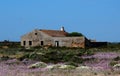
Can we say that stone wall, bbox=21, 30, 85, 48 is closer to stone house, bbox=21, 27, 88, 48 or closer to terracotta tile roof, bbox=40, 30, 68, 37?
stone house, bbox=21, 27, 88, 48

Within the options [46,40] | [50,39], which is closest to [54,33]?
[46,40]

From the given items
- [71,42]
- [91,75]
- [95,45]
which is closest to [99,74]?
[91,75]

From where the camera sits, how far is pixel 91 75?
73.0 ft

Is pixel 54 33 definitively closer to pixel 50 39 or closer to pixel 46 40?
pixel 46 40

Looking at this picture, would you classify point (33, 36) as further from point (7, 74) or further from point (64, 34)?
point (7, 74)

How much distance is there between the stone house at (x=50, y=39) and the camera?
3479 inches

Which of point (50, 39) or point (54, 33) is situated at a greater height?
point (54, 33)

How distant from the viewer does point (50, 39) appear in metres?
91.9

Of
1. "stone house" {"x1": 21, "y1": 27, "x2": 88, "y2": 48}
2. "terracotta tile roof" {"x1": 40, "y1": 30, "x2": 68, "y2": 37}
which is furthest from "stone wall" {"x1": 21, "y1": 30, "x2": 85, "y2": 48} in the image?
"terracotta tile roof" {"x1": 40, "y1": 30, "x2": 68, "y2": 37}

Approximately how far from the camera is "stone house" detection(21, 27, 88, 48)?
88363 millimetres

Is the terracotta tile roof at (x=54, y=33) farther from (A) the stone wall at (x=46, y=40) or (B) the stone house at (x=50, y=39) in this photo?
(A) the stone wall at (x=46, y=40)

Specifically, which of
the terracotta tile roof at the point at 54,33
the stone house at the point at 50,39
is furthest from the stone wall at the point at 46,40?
the terracotta tile roof at the point at 54,33

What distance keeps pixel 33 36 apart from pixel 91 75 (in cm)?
7182

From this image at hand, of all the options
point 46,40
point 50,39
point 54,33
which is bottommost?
point 46,40
